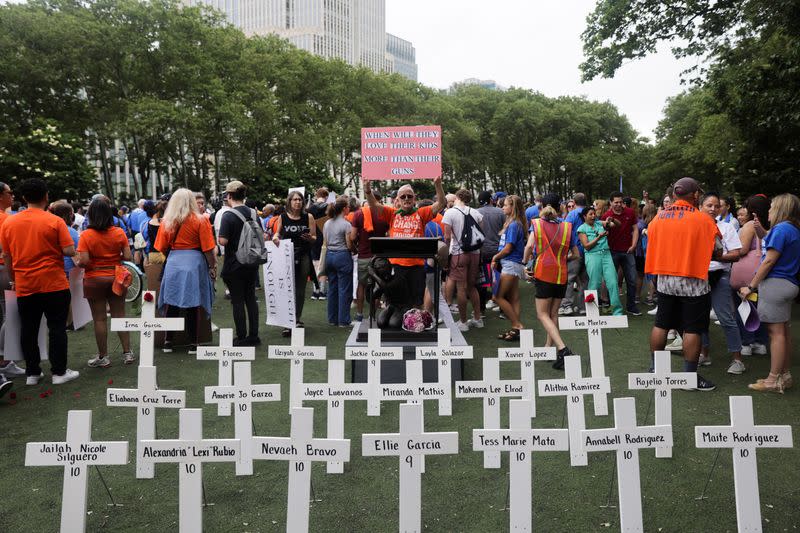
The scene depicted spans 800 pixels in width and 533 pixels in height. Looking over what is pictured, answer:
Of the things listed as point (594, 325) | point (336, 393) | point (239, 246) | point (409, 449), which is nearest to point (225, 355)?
point (336, 393)

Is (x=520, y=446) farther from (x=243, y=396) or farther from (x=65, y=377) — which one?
(x=65, y=377)

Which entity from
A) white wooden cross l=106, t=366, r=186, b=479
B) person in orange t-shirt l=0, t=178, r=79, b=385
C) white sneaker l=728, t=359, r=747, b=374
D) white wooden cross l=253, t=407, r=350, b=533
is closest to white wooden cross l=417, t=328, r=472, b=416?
white wooden cross l=253, t=407, r=350, b=533

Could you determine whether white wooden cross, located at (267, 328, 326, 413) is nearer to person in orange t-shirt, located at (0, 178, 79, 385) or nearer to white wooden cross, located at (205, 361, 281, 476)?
white wooden cross, located at (205, 361, 281, 476)

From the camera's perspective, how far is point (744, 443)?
285 centimetres

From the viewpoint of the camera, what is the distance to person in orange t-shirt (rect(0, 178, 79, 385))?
5789 millimetres

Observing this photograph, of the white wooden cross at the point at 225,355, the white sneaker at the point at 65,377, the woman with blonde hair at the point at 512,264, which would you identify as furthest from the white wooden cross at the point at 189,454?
the woman with blonde hair at the point at 512,264

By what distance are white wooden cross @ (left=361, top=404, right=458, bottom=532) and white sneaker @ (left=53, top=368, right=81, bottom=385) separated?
4727 millimetres

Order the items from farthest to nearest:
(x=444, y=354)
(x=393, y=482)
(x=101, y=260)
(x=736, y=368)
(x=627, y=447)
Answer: (x=101, y=260) → (x=736, y=368) → (x=444, y=354) → (x=393, y=482) → (x=627, y=447)

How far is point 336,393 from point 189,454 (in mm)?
951

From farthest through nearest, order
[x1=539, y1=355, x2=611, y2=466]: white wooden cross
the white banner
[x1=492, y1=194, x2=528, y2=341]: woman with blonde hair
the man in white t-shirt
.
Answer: the man in white t-shirt → the white banner → [x1=492, y1=194, x2=528, y2=341]: woman with blonde hair → [x1=539, y1=355, x2=611, y2=466]: white wooden cross

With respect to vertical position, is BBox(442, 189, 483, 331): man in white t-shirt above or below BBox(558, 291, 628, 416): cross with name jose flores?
above

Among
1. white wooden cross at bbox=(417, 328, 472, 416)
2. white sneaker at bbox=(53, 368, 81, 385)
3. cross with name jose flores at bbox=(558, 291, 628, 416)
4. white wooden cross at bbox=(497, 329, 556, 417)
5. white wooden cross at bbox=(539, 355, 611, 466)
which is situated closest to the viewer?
white wooden cross at bbox=(539, 355, 611, 466)

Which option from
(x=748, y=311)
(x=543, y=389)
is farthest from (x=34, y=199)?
(x=748, y=311)

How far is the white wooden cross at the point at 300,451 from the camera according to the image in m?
2.76
